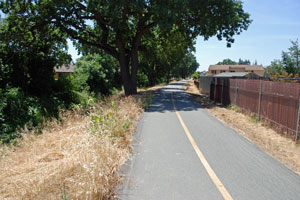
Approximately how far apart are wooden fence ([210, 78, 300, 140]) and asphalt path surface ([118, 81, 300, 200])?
184cm

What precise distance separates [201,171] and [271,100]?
646cm

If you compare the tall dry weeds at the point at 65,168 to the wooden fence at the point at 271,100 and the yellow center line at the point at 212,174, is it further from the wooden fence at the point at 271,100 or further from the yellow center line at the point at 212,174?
the wooden fence at the point at 271,100

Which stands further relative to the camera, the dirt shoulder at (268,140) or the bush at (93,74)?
the bush at (93,74)

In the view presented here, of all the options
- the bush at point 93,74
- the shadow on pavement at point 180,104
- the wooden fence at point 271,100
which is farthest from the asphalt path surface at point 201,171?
the bush at point 93,74

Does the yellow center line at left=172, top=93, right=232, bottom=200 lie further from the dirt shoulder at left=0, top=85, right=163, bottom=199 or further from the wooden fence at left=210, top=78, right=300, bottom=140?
the wooden fence at left=210, top=78, right=300, bottom=140

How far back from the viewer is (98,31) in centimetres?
2575

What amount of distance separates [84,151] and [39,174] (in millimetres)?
907

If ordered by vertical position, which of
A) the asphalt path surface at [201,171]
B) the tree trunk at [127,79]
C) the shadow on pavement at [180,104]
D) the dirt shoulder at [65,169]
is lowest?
the shadow on pavement at [180,104]

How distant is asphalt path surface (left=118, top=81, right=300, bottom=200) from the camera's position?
168 inches

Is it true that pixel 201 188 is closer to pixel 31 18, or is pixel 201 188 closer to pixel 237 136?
pixel 237 136

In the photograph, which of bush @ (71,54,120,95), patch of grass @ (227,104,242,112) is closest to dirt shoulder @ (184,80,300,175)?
patch of grass @ (227,104,242,112)

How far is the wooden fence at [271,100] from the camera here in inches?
333

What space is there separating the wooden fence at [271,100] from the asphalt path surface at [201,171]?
6.05 ft

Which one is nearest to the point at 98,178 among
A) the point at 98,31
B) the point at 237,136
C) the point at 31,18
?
the point at 237,136
